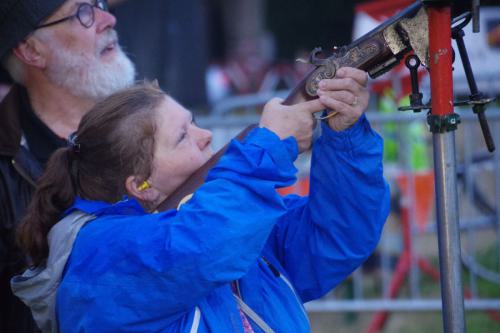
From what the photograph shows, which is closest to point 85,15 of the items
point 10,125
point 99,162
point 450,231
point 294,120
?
point 10,125

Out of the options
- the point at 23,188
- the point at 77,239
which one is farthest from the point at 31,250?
the point at 23,188

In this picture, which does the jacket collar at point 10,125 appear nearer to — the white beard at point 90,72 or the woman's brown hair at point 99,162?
the white beard at point 90,72

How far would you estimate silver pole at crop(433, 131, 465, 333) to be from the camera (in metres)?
2.25

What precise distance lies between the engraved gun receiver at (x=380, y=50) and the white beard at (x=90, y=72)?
3.64 feet

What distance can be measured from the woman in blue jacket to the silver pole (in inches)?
11.7

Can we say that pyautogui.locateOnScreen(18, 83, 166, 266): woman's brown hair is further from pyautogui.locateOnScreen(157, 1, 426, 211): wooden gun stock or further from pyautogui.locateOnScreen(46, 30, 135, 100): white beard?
pyautogui.locateOnScreen(46, 30, 135, 100): white beard

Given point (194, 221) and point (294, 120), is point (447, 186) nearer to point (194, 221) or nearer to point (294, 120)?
point (294, 120)

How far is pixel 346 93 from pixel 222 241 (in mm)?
556

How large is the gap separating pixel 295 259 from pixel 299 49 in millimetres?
17939

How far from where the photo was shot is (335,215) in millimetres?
2605

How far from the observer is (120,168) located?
253 centimetres

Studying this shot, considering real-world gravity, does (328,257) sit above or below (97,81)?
below

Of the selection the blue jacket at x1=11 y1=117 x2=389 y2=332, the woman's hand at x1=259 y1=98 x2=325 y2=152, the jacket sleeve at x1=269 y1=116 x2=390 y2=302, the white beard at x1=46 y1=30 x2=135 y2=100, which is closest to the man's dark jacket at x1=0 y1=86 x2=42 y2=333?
the white beard at x1=46 y1=30 x2=135 y2=100

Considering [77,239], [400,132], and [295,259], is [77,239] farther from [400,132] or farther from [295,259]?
[400,132]
